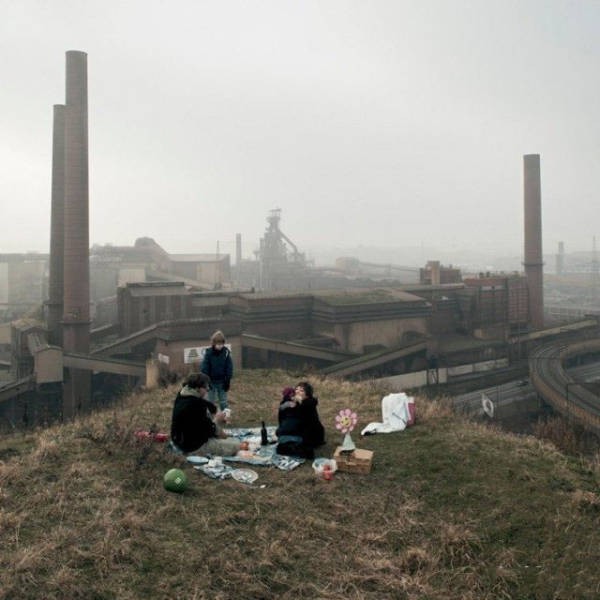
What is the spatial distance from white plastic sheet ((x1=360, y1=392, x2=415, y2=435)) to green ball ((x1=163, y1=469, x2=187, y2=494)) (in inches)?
126

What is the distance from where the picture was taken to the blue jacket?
29.8ft

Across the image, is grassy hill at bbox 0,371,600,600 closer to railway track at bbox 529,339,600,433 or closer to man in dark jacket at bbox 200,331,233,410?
man in dark jacket at bbox 200,331,233,410

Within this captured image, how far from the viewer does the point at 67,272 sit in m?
25.9

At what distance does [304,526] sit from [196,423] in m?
2.22

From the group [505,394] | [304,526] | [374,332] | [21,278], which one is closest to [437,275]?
[374,332]

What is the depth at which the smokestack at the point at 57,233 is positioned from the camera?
28.6 meters

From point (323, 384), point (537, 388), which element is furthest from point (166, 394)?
point (537, 388)

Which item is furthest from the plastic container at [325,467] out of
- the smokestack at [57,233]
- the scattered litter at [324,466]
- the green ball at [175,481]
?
the smokestack at [57,233]

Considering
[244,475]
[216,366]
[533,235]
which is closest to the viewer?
[244,475]

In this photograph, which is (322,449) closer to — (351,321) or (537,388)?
(537,388)

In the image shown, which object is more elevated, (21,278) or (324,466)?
(21,278)

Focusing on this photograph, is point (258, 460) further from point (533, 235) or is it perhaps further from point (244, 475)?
point (533, 235)

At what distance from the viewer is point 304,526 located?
5312mm

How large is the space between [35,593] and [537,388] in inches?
1037
